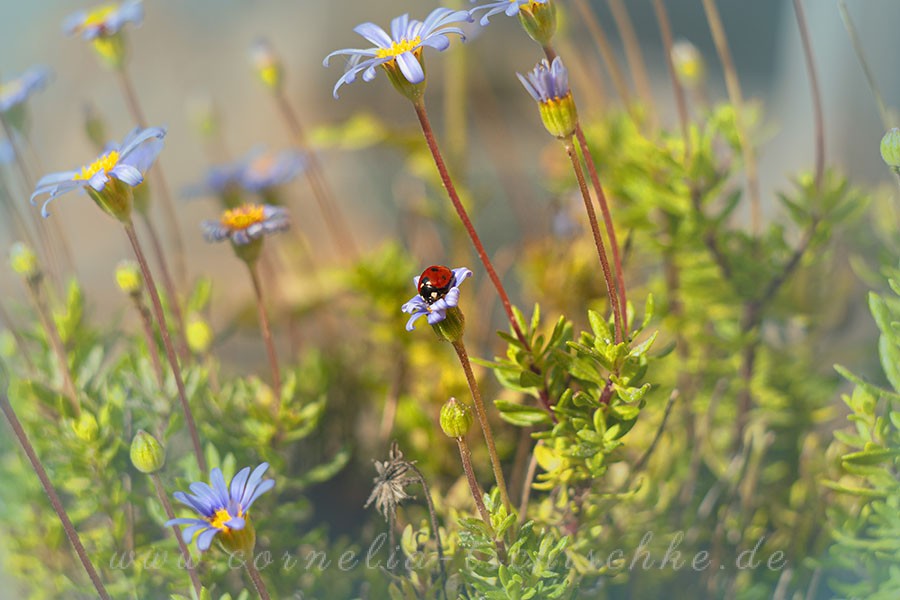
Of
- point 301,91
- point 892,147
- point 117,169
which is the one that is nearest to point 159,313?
point 117,169

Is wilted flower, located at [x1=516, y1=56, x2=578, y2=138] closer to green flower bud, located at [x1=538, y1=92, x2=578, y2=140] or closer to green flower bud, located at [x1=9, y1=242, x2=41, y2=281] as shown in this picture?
green flower bud, located at [x1=538, y1=92, x2=578, y2=140]

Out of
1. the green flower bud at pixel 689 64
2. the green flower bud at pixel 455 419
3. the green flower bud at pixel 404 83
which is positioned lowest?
the green flower bud at pixel 455 419

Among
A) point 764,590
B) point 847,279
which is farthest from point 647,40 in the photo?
point 764,590

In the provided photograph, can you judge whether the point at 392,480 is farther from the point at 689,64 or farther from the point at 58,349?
the point at 689,64

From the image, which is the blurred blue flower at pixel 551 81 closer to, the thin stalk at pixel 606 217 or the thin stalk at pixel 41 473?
the thin stalk at pixel 606 217

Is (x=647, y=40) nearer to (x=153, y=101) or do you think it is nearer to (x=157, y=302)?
(x=153, y=101)

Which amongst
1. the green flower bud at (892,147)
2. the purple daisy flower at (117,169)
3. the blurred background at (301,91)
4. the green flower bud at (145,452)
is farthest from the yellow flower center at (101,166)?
the blurred background at (301,91)
